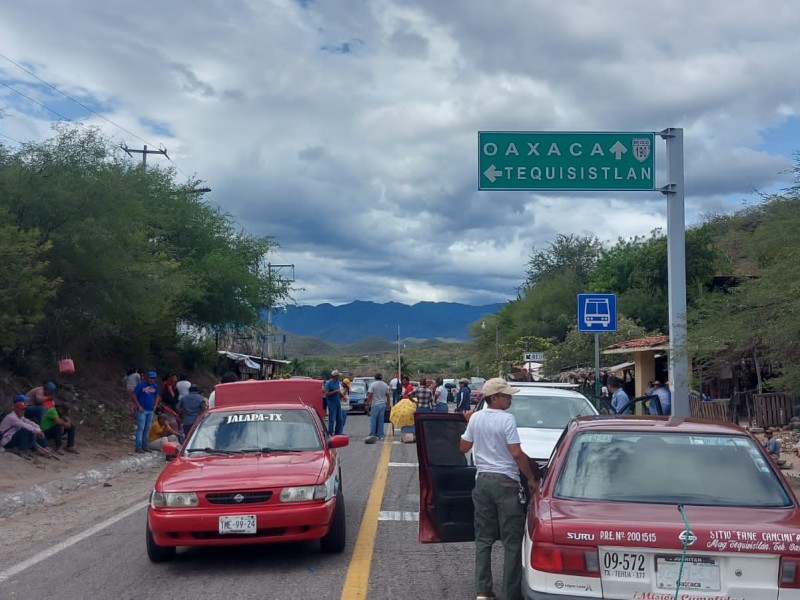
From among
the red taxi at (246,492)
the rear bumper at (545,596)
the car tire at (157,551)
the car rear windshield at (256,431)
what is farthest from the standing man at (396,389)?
the rear bumper at (545,596)

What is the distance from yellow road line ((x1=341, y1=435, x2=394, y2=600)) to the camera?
7.38 metres

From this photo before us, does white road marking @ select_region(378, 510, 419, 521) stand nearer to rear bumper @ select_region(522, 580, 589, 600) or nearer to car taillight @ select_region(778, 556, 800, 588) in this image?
rear bumper @ select_region(522, 580, 589, 600)

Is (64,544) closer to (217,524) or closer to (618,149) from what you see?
(217,524)

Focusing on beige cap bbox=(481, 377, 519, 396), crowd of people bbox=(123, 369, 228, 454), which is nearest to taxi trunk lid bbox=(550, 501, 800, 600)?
beige cap bbox=(481, 377, 519, 396)

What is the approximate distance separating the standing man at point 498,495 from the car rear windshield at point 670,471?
81cm

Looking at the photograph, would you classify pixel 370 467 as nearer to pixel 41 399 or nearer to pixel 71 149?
pixel 41 399

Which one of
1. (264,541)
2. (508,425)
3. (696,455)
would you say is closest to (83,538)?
(264,541)

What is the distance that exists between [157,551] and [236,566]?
0.75 meters

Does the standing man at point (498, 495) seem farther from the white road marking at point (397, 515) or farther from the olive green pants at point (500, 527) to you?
the white road marking at point (397, 515)

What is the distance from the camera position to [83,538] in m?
10.1

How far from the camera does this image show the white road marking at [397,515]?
1083 centimetres

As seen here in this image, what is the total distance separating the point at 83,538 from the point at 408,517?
3734mm

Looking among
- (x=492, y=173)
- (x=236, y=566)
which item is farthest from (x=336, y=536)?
(x=492, y=173)

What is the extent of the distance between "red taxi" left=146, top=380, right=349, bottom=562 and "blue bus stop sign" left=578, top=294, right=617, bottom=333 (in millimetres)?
9526
